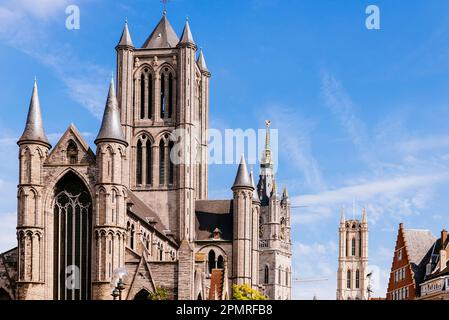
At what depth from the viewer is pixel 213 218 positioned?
309 feet

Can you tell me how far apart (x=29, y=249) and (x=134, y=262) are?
714cm

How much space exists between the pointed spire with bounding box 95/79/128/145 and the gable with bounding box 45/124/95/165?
1.05 metres

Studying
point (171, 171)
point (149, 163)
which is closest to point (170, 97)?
point (149, 163)

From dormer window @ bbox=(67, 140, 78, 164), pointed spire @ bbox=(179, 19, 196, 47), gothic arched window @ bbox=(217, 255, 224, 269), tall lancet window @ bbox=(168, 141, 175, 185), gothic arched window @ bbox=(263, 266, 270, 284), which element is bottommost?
gothic arched window @ bbox=(263, 266, 270, 284)

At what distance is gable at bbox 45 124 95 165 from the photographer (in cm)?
6531

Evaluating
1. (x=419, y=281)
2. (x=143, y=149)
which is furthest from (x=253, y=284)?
(x=419, y=281)

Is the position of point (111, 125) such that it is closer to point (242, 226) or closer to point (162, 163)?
point (162, 163)

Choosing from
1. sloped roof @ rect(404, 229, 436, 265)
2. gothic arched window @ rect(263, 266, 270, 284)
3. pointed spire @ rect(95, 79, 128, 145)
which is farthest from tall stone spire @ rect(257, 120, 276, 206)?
pointed spire @ rect(95, 79, 128, 145)

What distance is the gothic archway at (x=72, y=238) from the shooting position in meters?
64.4

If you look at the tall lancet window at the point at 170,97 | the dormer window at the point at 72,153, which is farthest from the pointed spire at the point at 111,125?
the tall lancet window at the point at 170,97

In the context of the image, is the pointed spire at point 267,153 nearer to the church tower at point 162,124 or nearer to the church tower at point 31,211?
the church tower at point 162,124

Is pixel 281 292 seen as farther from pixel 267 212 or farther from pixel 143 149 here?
pixel 143 149

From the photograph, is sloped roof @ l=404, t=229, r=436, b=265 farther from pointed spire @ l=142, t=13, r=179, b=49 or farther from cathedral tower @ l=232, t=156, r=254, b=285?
pointed spire @ l=142, t=13, r=179, b=49

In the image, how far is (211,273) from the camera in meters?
86.9
